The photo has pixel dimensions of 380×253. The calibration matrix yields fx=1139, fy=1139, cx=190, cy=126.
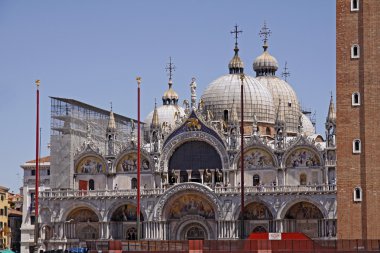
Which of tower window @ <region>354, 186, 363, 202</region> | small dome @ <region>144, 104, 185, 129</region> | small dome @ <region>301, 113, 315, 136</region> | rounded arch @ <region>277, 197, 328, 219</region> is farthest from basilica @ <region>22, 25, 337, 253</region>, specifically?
tower window @ <region>354, 186, 363, 202</region>

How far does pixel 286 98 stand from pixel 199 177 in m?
19.9

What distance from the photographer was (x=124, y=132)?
135 meters

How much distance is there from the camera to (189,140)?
358 feet

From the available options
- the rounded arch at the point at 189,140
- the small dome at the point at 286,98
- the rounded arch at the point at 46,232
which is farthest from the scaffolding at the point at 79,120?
the small dome at the point at 286,98

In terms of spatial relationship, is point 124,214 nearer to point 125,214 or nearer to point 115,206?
point 125,214

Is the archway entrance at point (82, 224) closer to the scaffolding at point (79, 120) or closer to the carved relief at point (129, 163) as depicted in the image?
the carved relief at point (129, 163)

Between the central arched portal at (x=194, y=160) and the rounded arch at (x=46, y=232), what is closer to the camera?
the central arched portal at (x=194, y=160)

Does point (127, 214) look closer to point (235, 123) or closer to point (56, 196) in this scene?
point (56, 196)

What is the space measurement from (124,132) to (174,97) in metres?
8.03

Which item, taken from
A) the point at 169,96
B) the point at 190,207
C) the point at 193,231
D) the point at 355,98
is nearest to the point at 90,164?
the point at 190,207

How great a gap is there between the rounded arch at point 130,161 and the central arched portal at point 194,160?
2547 millimetres

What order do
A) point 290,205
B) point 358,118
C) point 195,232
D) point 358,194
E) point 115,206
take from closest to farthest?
1. point 358,194
2. point 358,118
3. point 290,205
4. point 195,232
5. point 115,206

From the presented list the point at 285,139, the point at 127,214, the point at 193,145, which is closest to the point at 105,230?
the point at 127,214

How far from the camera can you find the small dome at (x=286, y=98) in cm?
12125
